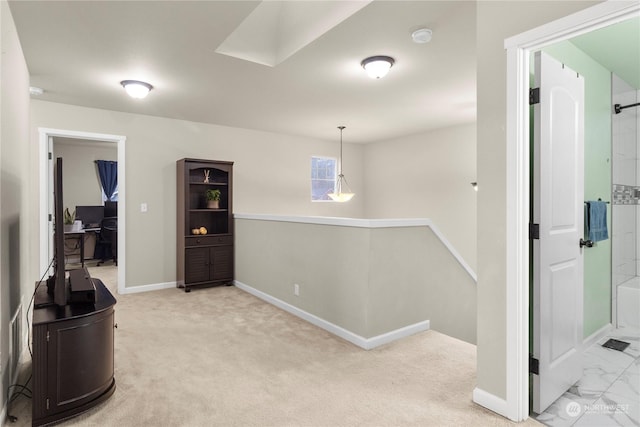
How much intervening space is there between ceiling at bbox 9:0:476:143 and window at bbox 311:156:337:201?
188 centimetres

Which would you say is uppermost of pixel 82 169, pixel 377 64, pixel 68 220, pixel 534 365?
pixel 377 64

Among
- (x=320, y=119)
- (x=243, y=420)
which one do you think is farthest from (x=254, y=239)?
(x=243, y=420)

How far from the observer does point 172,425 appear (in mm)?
1946

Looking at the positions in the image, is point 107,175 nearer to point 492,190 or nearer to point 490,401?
point 492,190

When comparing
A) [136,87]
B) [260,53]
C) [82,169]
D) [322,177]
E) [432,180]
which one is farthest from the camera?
[82,169]

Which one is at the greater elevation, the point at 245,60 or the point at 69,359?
the point at 245,60

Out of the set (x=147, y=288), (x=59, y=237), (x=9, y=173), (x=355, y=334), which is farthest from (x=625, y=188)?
(x=147, y=288)

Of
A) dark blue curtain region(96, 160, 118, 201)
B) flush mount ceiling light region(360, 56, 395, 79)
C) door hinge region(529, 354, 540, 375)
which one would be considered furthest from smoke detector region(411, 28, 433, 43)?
dark blue curtain region(96, 160, 118, 201)

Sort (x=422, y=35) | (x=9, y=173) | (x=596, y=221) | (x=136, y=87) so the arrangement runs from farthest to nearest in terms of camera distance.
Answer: (x=136, y=87) < (x=596, y=221) < (x=422, y=35) < (x=9, y=173)

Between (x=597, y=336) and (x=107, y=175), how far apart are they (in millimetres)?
8864

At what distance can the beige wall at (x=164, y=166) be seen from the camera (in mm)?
4551

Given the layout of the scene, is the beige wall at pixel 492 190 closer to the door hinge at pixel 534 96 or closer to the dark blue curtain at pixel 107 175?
the door hinge at pixel 534 96

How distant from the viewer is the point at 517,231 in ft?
6.34

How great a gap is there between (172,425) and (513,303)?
2.00 m
